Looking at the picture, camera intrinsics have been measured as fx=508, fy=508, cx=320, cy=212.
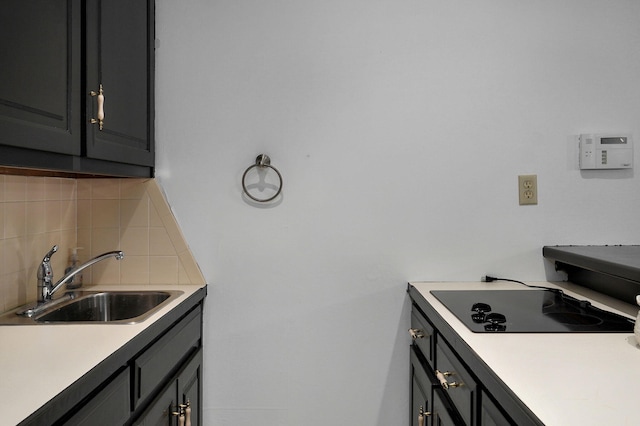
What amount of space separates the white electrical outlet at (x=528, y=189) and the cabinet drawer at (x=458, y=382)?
82 cm

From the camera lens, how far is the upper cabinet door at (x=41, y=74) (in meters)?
1.09

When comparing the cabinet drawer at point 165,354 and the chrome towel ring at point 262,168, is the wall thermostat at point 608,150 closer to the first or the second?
the chrome towel ring at point 262,168

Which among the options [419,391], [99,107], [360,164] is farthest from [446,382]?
[99,107]

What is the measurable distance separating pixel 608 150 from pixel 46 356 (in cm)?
208

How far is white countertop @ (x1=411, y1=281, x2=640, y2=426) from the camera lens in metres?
0.85

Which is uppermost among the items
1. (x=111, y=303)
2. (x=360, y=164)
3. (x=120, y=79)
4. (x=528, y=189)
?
(x=120, y=79)

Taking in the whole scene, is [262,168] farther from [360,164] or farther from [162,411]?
[162,411]

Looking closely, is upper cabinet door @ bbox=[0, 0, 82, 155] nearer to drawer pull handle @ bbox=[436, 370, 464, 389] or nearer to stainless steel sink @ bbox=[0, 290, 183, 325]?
stainless steel sink @ bbox=[0, 290, 183, 325]

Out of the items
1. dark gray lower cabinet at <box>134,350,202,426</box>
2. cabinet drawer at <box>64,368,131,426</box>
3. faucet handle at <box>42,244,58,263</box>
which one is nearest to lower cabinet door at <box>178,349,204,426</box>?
dark gray lower cabinet at <box>134,350,202,426</box>

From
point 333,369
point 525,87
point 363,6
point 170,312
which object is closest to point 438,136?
point 525,87

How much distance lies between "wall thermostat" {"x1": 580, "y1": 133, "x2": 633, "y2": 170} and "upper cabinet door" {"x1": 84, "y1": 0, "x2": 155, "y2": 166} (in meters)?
1.74

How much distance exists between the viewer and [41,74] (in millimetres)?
1213

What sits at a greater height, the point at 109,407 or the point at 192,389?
the point at 109,407

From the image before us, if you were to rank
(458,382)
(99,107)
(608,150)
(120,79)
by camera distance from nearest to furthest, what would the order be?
(458,382) < (99,107) < (120,79) < (608,150)
